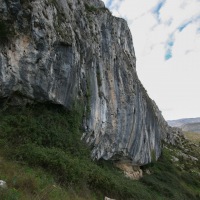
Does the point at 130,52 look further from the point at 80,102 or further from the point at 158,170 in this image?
the point at 80,102

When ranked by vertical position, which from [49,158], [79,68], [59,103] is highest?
[79,68]

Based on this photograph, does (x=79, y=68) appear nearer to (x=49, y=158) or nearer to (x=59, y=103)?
(x=59, y=103)

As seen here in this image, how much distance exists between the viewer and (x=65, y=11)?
20.2 m

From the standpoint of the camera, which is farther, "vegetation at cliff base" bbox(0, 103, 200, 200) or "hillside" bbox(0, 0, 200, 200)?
"hillside" bbox(0, 0, 200, 200)

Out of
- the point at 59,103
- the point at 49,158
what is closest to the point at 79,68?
the point at 59,103

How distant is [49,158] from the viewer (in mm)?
14336

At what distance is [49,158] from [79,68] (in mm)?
7899

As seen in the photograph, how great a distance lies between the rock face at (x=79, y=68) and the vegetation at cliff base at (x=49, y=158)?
103 centimetres

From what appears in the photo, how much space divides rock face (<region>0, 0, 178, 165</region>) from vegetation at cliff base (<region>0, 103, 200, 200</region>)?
103cm

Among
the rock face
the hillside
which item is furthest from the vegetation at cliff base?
the rock face

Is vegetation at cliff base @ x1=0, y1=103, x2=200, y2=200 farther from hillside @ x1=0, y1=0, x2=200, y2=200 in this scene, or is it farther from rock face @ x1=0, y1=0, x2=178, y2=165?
rock face @ x1=0, y1=0, x2=178, y2=165

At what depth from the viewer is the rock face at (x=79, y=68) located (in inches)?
633

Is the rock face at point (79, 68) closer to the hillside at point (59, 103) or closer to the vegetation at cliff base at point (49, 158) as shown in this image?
the hillside at point (59, 103)

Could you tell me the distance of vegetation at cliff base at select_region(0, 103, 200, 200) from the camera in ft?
36.9
